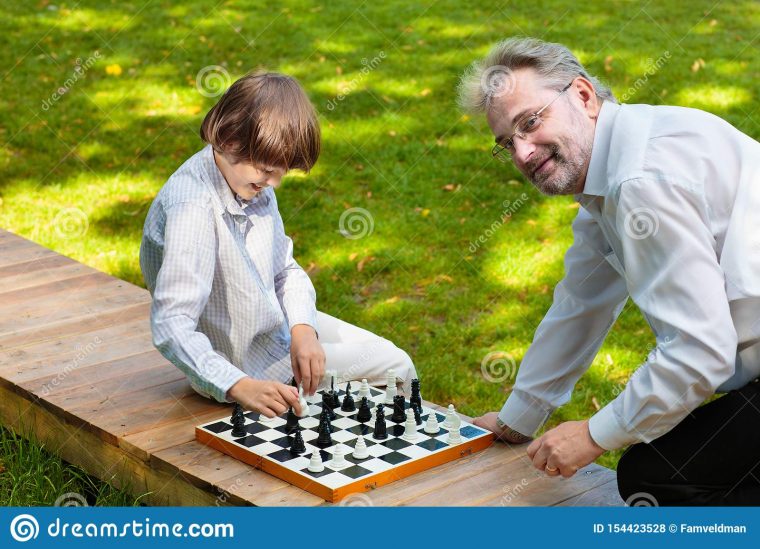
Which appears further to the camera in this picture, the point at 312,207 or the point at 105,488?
the point at 312,207

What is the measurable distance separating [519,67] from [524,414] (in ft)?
3.91

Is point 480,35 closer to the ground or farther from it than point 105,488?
farther from it

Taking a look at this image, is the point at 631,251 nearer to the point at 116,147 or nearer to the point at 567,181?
the point at 567,181

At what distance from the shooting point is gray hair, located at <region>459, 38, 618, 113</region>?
3.18 meters

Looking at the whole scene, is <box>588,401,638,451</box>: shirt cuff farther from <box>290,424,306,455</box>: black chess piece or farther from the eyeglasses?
<box>290,424,306,455</box>: black chess piece

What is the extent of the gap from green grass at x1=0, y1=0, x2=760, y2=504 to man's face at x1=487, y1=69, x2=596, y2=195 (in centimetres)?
157

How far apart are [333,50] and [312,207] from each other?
2.64 m

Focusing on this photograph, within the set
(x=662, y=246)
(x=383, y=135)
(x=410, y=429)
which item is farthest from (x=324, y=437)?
(x=383, y=135)

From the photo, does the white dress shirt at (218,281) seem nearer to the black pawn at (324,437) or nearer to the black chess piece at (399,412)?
the black pawn at (324,437)

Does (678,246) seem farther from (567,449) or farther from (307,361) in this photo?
(307,361)

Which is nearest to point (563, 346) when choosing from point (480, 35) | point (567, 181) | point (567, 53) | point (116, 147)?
Answer: point (567, 181)

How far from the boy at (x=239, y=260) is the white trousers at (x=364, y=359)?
6.4 inches

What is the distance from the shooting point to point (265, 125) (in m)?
3.54

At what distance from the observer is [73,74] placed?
29.3 ft
